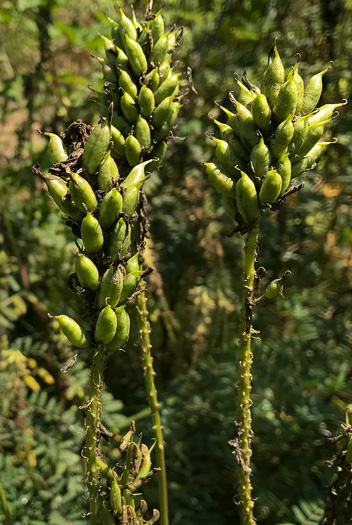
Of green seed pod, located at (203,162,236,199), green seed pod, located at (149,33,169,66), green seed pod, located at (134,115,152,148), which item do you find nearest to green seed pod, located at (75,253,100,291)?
green seed pod, located at (203,162,236,199)

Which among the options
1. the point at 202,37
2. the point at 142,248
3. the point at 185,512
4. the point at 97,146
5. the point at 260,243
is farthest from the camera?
the point at 202,37

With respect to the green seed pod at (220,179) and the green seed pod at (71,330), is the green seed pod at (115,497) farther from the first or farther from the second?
the green seed pod at (220,179)

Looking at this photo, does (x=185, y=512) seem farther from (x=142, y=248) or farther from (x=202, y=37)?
(x=202, y=37)

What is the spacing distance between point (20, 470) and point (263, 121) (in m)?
1.58

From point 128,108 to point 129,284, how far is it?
46 centimetres

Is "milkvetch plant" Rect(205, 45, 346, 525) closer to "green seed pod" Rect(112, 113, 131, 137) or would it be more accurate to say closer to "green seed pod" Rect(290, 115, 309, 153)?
"green seed pod" Rect(290, 115, 309, 153)

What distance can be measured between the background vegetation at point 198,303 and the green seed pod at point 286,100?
125cm

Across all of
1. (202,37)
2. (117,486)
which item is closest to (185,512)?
(117,486)

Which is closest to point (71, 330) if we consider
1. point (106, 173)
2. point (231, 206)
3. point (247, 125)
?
point (106, 173)

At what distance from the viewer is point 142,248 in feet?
4.34

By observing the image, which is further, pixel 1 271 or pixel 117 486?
pixel 1 271

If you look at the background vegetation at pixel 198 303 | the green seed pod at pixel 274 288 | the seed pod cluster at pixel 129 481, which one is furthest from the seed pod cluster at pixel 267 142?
the background vegetation at pixel 198 303

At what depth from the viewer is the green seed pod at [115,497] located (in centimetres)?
100

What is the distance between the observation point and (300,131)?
3.37ft
